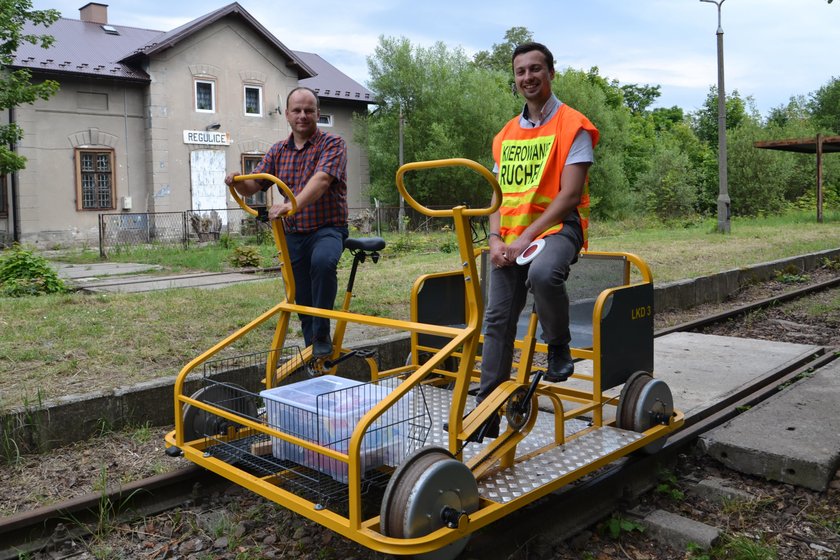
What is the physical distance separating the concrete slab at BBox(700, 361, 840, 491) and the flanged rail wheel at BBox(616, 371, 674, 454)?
0.45 meters

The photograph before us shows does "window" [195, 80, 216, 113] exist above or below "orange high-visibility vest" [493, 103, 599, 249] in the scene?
above

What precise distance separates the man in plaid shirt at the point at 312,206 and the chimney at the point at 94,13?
25123mm

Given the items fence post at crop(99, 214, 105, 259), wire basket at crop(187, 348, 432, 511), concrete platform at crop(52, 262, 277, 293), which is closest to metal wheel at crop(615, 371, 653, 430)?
wire basket at crop(187, 348, 432, 511)

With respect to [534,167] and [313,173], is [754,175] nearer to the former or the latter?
[313,173]

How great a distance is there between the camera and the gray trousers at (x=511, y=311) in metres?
3.53

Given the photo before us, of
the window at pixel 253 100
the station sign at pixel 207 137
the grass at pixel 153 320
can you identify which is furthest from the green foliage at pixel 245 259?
the window at pixel 253 100

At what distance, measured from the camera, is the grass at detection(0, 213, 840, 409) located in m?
5.24

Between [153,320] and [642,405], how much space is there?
4886mm

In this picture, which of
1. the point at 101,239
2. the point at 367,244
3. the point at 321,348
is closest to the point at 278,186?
the point at 367,244

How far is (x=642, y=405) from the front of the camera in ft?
13.1

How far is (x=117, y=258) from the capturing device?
17.9 meters

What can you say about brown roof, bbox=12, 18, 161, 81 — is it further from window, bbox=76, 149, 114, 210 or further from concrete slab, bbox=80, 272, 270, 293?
concrete slab, bbox=80, 272, 270, 293

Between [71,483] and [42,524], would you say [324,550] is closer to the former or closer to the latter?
[42,524]

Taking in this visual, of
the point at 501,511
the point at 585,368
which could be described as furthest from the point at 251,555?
the point at 585,368
